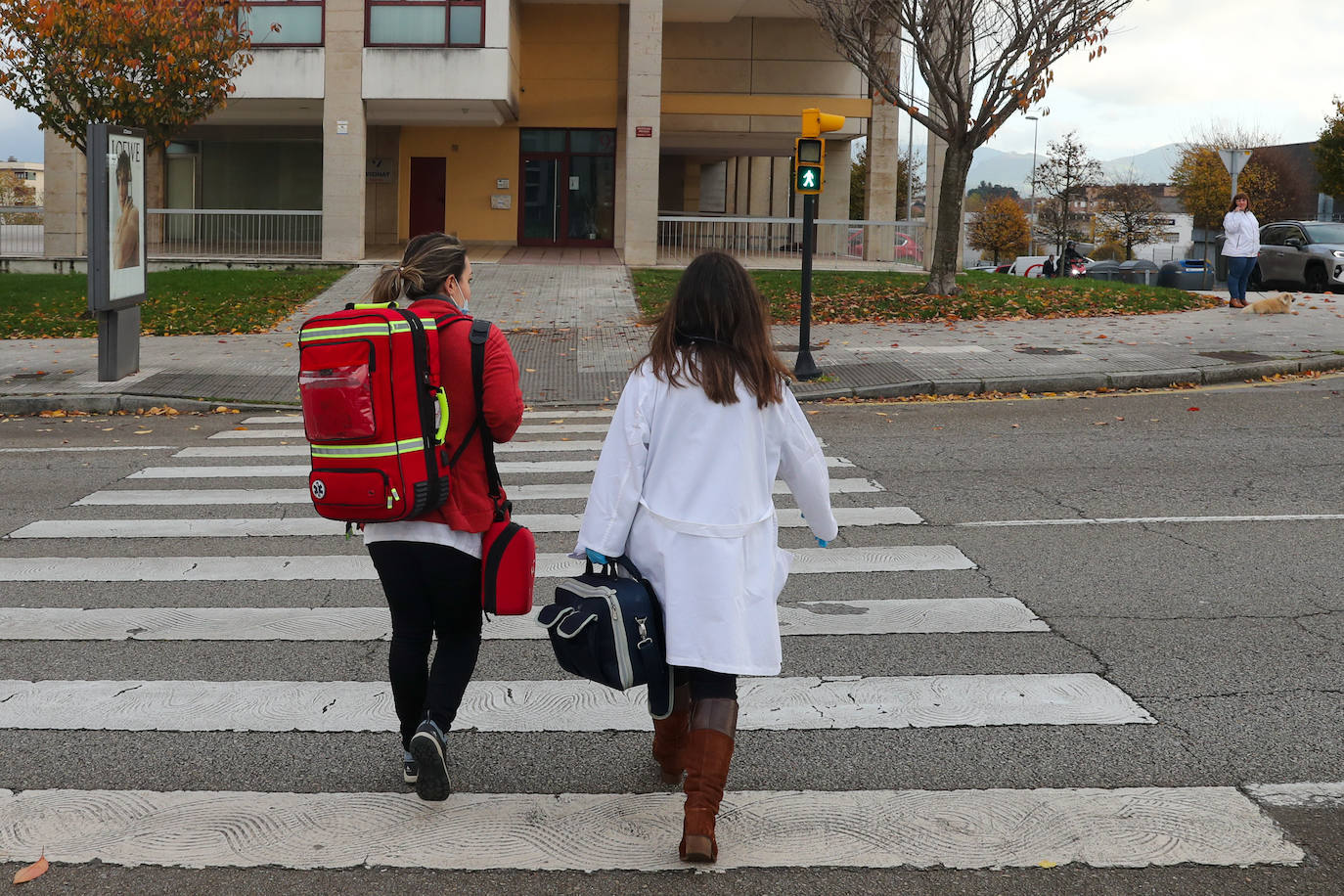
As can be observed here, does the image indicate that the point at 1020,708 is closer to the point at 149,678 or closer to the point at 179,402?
the point at 149,678

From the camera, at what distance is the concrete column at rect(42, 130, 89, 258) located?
30891 millimetres

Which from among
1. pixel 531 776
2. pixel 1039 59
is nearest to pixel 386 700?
pixel 531 776

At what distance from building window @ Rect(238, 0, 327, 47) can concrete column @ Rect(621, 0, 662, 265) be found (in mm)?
7010

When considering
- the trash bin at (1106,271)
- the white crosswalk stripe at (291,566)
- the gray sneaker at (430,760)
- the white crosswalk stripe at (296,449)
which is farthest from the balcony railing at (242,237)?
the gray sneaker at (430,760)

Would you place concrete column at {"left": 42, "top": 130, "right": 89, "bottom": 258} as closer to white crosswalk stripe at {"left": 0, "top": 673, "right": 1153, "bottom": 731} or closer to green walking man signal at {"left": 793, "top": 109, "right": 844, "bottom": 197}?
green walking man signal at {"left": 793, "top": 109, "right": 844, "bottom": 197}

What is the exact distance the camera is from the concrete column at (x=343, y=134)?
29.3 meters

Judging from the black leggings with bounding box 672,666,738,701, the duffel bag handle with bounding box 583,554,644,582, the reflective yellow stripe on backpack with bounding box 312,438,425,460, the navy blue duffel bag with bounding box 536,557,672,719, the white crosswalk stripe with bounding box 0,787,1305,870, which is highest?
the reflective yellow stripe on backpack with bounding box 312,438,425,460

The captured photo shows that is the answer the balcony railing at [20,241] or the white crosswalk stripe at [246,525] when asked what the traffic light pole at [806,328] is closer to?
the white crosswalk stripe at [246,525]

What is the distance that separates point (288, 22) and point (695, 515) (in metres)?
28.7

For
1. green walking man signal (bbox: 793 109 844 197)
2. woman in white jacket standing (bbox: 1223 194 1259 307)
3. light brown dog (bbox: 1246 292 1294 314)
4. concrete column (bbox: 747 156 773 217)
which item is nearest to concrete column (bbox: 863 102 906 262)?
concrete column (bbox: 747 156 773 217)

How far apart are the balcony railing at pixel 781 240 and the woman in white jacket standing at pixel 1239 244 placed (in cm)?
1017

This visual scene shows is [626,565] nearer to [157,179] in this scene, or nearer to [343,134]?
[343,134]

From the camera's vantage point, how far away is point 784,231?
32188 mm

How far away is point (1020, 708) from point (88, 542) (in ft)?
18.7
